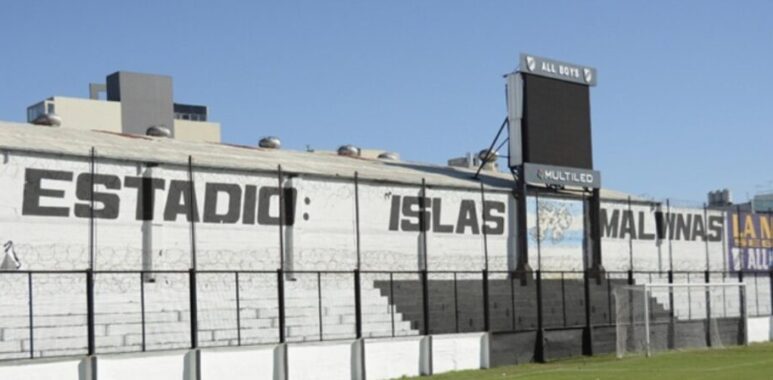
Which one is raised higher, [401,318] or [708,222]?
[708,222]

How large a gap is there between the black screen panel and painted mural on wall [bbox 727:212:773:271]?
16.1 meters

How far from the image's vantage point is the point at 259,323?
34.7m

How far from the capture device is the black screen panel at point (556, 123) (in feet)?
151

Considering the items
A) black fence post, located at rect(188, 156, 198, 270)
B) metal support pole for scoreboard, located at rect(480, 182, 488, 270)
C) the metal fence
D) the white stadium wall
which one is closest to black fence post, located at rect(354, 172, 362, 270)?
the white stadium wall

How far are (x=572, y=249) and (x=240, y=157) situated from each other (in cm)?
1560

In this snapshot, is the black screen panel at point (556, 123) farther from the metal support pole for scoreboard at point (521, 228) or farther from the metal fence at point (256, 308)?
the metal fence at point (256, 308)

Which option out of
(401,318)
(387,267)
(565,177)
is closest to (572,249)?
(565,177)

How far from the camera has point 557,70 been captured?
4722cm

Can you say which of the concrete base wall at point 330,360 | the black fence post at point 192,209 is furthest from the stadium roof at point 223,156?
the concrete base wall at point 330,360

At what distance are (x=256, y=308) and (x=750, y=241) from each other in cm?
3577

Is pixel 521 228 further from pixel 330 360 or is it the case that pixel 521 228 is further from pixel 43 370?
pixel 43 370

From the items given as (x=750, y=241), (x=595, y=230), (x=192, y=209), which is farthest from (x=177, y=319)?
(x=750, y=241)

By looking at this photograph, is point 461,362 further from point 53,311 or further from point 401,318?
point 53,311

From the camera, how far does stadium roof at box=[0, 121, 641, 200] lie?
1325 inches
